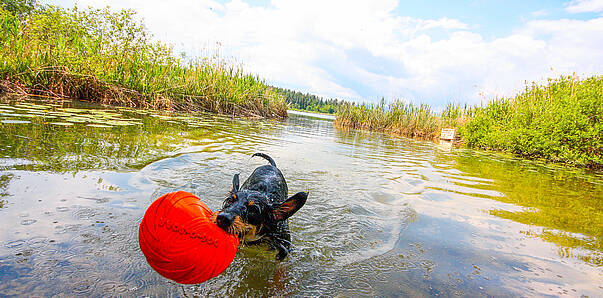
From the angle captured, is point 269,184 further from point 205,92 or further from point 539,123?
point 205,92

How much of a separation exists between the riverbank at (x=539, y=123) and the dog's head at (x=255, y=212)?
11.6 metres

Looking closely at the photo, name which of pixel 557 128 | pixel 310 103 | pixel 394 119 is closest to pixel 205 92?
pixel 394 119

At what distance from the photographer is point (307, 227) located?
11.7 ft

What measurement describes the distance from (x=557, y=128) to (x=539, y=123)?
4.19ft

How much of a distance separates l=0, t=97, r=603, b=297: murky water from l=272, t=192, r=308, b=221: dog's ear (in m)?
0.47

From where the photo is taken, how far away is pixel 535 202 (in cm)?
491

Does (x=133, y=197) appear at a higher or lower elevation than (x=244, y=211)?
lower

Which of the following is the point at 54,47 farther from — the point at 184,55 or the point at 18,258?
the point at 18,258

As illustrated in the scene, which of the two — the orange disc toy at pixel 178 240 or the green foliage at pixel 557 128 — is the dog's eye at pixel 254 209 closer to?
the orange disc toy at pixel 178 240

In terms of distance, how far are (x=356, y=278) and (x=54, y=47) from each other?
49.6 feet

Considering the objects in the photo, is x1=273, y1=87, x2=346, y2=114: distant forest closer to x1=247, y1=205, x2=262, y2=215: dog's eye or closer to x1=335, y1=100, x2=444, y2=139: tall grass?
x1=335, y1=100, x2=444, y2=139: tall grass

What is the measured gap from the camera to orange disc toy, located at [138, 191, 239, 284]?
1547 millimetres

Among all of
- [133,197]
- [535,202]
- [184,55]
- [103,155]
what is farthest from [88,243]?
[184,55]

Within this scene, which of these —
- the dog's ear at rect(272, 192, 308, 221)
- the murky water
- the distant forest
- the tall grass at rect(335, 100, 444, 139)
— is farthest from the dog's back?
the distant forest
